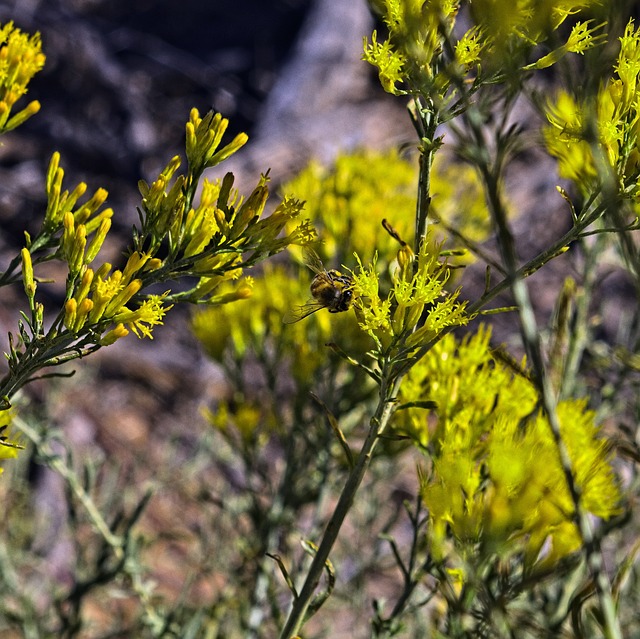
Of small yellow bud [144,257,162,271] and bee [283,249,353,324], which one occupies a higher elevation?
bee [283,249,353,324]

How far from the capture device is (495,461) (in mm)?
664

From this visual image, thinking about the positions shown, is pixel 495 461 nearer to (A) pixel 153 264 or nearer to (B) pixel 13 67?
(A) pixel 153 264

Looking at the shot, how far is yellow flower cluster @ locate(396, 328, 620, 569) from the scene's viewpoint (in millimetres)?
663

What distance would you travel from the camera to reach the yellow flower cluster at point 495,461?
2.17ft

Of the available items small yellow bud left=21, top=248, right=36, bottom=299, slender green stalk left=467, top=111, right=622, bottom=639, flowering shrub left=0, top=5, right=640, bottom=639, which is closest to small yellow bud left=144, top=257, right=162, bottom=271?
flowering shrub left=0, top=5, right=640, bottom=639

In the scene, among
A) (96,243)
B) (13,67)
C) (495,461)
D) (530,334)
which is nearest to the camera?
(530,334)

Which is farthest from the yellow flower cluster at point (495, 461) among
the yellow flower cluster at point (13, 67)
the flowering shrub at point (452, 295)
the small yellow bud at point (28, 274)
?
the yellow flower cluster at point (13, 67)

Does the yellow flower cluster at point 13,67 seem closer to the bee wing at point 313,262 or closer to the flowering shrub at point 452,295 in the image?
the flowering shrub at point 452,295

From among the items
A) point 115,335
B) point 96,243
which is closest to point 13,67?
point 96,243

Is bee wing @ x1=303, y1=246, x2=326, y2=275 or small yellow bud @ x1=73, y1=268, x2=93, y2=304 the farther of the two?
bee wing @ x1=303, y1=246, x2=326, y2=275

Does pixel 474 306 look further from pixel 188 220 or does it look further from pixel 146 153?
pixel 146 153

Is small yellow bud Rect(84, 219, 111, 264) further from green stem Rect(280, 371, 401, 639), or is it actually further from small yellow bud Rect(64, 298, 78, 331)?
green stem Rect(280, 371, 401, 639)

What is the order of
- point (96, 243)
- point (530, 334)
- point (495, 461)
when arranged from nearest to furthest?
point (530, 334) < point (495, 461) < point (96, 243)

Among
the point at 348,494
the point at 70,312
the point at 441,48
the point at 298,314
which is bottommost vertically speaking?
the point at 348,494
